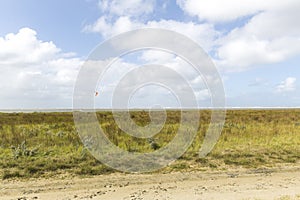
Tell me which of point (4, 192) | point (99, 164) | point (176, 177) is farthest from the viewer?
point (99, 164)

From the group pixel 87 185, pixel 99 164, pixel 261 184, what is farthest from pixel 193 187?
pixel 99 164

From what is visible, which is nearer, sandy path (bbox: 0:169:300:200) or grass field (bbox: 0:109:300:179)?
sandy path (bbox: 0:169:300:200)

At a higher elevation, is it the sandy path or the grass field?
the grass field

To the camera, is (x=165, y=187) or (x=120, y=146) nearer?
(x=165, y=187)

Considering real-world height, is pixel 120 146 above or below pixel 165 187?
above

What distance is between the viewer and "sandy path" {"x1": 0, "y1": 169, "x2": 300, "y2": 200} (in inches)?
294

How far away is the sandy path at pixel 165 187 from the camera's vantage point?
24.5ft

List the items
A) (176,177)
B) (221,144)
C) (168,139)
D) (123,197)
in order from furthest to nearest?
(168,139) → (221,144) → (176,177) → (123,197)

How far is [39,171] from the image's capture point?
32.4ft

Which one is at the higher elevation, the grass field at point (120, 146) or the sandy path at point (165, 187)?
the grass field at point (120, 146)

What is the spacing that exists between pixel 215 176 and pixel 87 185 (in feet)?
13.0

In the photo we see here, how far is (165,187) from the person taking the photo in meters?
8.35

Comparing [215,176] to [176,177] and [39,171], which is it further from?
[39,171]

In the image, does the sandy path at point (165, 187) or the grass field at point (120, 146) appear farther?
the grass field at point (120, 146)
